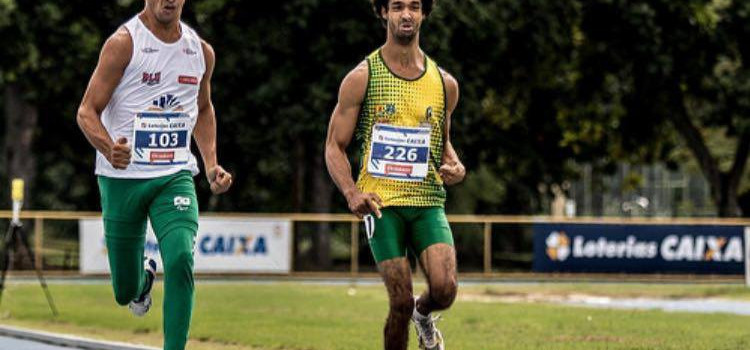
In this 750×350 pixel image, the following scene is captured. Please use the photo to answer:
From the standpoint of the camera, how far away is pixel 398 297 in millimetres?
8922

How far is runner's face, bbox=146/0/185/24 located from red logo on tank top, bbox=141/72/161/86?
0.29 meters

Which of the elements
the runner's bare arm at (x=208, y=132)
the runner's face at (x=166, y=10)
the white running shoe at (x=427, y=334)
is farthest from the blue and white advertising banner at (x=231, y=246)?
the runner's face at (x=166, y=10)

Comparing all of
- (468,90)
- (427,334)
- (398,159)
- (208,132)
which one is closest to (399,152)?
(398,159)

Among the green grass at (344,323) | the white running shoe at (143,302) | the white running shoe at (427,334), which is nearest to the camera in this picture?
the white running shoe at (143,302)

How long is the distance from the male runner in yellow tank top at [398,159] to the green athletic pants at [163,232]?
0.89m

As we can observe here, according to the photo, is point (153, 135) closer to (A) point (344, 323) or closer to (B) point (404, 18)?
(B) point (404, 18)

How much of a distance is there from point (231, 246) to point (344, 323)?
14112 millimetres

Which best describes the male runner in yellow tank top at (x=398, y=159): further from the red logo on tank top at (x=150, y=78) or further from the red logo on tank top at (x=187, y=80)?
the red logo on tank top at (x=150, y=78)

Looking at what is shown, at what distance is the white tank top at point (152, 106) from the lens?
874 centimetres

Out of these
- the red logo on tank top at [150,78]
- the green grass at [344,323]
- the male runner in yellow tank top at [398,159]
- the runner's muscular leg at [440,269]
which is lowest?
the green grass at [344,323]

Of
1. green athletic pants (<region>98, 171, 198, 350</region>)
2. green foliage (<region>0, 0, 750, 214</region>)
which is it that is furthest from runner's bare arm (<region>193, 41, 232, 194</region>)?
green foliage (<region>0, 0, 750, 214</region>)

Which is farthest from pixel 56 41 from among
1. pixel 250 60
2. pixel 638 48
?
pixel 638 48

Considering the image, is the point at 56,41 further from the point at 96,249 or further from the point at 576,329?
the point at 576,329

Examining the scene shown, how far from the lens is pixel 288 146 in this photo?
3884cm
